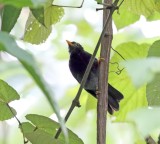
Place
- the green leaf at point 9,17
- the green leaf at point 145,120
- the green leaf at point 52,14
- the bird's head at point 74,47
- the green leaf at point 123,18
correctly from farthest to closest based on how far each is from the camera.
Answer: the bird's head at point 74,47 → the green leaf at point 123,18 → the green leaf at point 52,14 → the green leaf at point 9,17 → the green leaf at point 145,120

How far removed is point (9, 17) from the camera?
0.66m

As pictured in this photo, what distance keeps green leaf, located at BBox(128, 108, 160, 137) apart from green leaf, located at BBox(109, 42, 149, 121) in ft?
2.48

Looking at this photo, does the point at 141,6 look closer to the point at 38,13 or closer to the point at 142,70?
the point at 38,13

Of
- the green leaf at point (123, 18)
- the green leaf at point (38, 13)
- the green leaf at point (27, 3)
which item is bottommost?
the green leaf at point (123, 18)

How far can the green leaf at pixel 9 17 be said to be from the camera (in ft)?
2.15

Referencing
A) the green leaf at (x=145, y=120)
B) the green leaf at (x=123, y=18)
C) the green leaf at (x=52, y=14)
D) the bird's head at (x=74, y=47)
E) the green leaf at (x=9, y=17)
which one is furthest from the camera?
the bird's head at (x=74, y=47)

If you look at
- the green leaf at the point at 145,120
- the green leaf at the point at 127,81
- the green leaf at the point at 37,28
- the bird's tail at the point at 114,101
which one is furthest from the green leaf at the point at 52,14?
the green leaf at the point at 145,120

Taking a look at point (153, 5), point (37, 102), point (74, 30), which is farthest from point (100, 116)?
point (74, 30)

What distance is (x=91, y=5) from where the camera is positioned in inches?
53.6

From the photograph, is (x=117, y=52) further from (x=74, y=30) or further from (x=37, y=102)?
(x=74, y=30)

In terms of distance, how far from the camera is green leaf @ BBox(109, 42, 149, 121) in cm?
108

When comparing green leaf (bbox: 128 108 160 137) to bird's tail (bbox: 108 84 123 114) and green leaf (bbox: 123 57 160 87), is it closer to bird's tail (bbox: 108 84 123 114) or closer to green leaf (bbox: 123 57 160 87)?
green leaf (bbox: 123 57 160 87)

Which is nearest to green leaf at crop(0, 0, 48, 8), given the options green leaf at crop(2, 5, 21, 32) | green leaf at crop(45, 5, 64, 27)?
green leaf at crop(2, 5, 21, 32)

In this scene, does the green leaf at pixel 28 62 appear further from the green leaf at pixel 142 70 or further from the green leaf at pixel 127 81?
the green leaf at pixel 127 81
